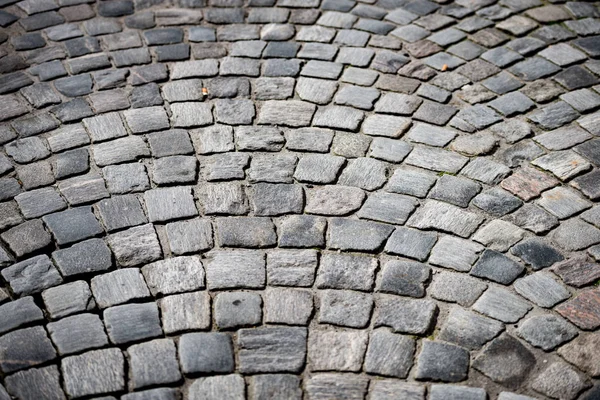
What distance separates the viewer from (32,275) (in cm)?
330

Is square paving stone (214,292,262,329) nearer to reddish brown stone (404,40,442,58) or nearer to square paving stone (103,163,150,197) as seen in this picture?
square paving stone (103,163,150,197)

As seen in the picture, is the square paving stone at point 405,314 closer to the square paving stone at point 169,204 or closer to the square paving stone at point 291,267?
the square paving stone at point 291,267

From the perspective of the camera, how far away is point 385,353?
2953mm

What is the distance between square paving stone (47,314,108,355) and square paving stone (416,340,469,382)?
4.68 feet

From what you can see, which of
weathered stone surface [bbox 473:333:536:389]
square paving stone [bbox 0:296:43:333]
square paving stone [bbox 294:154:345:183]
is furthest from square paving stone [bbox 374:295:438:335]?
square paving stone [bbox 0:296:43:333]

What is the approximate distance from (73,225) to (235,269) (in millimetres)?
947

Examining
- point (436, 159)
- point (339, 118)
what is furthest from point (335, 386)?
point (339, 118)

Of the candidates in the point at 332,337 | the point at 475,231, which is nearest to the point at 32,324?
the point at 332,337

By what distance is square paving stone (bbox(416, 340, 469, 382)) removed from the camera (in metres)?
2.87

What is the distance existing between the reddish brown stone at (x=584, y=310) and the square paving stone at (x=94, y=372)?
2.03 meters

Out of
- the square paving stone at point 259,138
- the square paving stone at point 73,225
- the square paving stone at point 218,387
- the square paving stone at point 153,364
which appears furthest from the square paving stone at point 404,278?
the square paving stone at point 73,225

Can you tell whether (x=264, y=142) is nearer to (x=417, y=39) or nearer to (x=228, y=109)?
(x=228, y=109)

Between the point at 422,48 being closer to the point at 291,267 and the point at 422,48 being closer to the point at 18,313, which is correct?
the point at 291,267

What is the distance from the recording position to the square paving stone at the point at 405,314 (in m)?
3.05
